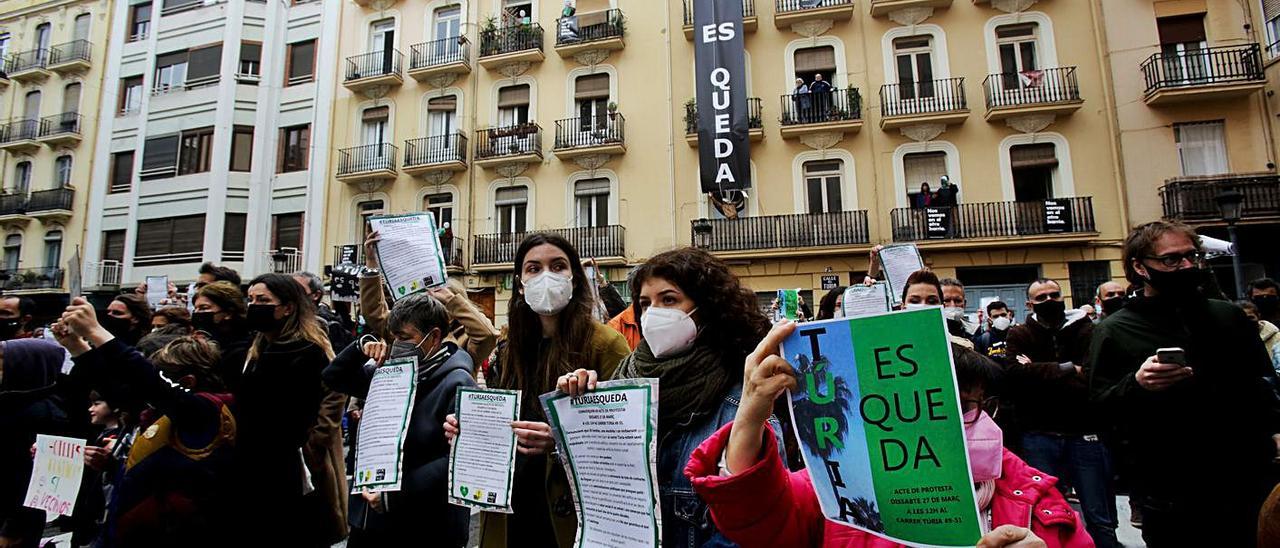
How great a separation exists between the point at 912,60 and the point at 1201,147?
6.62m

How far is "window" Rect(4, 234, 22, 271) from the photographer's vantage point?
23562 mm

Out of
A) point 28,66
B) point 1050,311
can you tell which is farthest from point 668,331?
point 28,66

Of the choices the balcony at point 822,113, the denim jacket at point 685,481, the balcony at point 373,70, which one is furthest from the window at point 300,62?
the denim jacket at point 685,481

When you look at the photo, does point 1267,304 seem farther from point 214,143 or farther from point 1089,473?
point 214,143

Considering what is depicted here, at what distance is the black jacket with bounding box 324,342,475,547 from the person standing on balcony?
3.26 m

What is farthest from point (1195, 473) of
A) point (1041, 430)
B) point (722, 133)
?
point (722, 133)

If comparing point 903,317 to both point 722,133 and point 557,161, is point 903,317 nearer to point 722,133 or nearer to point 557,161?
point 722,133

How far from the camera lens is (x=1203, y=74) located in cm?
1455

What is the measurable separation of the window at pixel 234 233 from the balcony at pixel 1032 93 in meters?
22.0

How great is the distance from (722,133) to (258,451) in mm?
13849

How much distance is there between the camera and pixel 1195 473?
8.65ft

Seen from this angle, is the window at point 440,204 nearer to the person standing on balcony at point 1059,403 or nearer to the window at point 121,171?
the window at point 121,171

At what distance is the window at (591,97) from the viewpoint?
61.0ft

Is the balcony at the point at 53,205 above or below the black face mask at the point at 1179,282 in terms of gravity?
above
